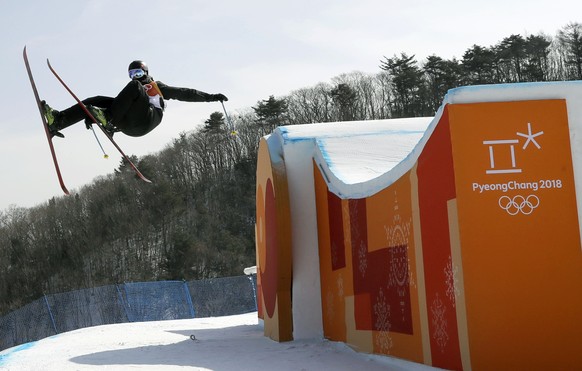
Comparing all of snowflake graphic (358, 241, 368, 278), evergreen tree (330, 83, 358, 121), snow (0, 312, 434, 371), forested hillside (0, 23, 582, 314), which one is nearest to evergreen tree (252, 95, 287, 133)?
forested hillside (0, 23, 582, 314)

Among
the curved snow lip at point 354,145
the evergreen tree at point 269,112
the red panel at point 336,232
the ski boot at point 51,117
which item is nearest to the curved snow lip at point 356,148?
the curved snow lip at point 354,145

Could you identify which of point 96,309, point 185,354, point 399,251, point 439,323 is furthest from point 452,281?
point 96,309

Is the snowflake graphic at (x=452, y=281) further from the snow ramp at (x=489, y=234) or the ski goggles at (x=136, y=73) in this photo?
the ski goggles at (x=136, y=73)

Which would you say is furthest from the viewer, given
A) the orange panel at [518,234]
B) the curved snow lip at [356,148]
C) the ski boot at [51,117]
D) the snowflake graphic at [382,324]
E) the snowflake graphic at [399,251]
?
the curved snow lip at [356,148]

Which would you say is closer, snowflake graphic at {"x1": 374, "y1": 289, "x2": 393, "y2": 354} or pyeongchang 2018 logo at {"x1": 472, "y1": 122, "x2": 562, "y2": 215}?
pyeongchang 2018 logo at {"x1": 472, "y1": 122, "x2": 562, "y2": 215}

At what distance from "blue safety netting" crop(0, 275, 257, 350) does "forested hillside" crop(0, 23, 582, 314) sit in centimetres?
1996

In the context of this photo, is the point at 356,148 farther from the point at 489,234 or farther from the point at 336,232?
the point at 489,234

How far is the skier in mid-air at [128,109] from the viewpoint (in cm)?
886

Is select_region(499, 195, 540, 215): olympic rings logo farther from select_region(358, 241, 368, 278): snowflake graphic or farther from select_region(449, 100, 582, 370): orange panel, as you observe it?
select_region(358, 241, 368, 278): snowflake graphic

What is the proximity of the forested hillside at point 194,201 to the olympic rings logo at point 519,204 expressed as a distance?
38.7 metres

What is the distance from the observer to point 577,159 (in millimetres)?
6043

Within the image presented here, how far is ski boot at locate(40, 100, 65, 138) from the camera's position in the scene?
8.83 meters

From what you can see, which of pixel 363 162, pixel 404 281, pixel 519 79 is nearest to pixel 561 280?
pixel 404 281

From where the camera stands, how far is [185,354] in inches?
389
